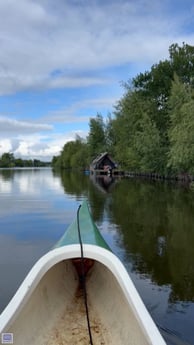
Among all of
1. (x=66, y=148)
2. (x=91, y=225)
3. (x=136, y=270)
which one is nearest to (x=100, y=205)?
(x=136, y=270)

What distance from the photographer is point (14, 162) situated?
526 feet

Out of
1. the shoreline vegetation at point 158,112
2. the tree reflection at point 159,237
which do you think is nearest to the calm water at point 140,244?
the tree reflection at point 159,237

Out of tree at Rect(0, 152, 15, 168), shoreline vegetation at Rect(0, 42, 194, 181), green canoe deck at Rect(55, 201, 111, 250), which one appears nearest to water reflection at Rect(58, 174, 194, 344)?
green canoe deck at Rect(55, 201, 111, 250)

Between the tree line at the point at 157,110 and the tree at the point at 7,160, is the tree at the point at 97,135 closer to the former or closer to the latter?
the tree line at the point at 157,110

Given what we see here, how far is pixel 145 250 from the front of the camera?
8680 mm

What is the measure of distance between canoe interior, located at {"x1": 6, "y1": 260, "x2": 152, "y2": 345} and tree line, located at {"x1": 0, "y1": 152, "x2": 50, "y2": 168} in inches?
5665

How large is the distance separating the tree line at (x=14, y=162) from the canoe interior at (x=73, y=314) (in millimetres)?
143896

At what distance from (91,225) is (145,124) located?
3431 centimetres

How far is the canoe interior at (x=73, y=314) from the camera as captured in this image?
380cm

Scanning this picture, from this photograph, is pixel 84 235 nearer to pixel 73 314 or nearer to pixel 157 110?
pixel 73 314

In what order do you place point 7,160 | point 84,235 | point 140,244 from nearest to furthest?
point 84,235, point 140,244, point 7,160

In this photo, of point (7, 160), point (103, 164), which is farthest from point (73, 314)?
point (7, 160)

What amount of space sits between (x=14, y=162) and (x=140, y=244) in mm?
155445

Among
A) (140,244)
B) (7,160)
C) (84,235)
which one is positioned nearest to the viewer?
(84,235)
